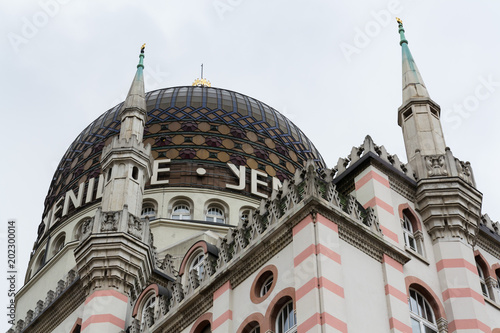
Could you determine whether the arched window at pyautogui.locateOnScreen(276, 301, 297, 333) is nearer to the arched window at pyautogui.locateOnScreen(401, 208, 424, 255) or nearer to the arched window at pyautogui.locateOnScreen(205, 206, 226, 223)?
the arched window at pyautogui.locateOnScreen(401, 208, 424, 255)

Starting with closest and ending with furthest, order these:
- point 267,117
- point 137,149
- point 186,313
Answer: point 186,313
point 137,149
point 267,117

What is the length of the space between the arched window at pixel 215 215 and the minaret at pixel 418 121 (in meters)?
13.3

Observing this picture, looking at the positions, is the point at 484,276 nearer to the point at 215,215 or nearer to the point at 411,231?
the point at 411,231

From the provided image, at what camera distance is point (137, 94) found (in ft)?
124

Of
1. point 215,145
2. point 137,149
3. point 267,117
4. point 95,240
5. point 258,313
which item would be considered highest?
point 267,117

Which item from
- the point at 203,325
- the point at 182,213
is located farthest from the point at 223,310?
the point at 182,213

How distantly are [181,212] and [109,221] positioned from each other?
36.8ft

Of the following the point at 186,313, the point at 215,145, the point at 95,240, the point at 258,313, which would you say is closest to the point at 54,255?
the point at 215,145

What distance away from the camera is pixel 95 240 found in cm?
3148

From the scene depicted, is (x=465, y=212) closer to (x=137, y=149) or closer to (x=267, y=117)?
(x=137, y=149)

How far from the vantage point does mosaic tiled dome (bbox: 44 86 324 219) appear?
44.9 m

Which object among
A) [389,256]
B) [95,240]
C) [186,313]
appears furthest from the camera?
[95,240]

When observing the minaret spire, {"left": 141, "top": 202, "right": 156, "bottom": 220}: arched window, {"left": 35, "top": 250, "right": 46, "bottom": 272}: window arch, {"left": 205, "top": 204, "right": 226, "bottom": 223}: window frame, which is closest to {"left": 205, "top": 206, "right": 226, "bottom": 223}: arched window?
{"left": 205, "top": 204, "right": 226, "bottom": 223}: window frame

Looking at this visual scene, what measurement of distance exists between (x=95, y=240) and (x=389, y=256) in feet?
36.1
